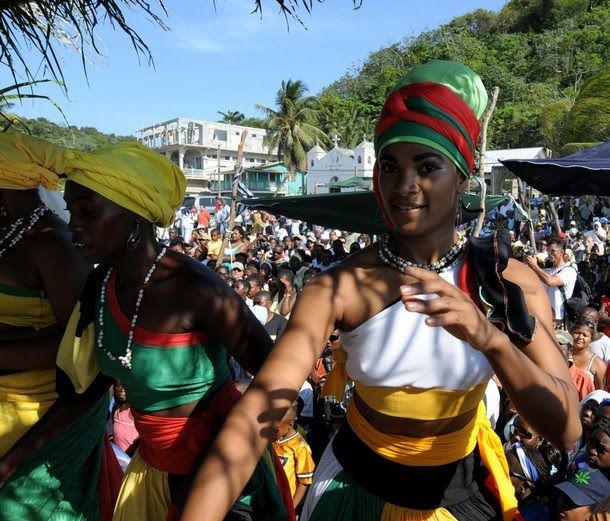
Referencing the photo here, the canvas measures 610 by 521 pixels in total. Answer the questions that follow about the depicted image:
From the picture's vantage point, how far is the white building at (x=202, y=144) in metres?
66.7

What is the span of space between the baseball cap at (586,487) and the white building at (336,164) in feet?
125

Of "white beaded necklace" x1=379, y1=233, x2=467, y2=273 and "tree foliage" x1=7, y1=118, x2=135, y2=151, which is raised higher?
"tree foliage" x1=7, y1=118, x2=135, y2=151

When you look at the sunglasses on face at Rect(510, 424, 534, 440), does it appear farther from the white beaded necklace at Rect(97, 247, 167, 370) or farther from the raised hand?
the raised hand

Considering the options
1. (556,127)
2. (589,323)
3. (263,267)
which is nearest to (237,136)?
(556,127)

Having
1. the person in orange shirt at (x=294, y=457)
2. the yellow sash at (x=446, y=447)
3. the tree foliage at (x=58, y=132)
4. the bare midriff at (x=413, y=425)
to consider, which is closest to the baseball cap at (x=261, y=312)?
the tree foliage at (x=58, y=132)

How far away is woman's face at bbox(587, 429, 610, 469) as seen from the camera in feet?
11.0

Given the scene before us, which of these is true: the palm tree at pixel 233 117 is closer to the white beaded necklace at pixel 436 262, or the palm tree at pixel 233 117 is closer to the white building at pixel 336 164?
the white building at pixel 336 164

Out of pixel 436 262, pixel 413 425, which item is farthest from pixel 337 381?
pixel 436 262

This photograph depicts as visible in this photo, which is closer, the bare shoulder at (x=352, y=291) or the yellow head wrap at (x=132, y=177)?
the bare shoulder at (x=352, y=291)

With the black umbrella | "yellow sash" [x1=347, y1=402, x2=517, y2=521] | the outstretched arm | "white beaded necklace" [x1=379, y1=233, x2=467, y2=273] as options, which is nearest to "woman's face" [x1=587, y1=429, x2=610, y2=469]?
the black umbrella

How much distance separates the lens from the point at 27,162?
7.89ft

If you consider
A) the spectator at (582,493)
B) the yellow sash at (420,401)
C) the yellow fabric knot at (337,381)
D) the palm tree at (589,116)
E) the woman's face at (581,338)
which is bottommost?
the spectator at (582,493)

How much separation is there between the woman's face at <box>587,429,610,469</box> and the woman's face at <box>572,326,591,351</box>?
7.64ft

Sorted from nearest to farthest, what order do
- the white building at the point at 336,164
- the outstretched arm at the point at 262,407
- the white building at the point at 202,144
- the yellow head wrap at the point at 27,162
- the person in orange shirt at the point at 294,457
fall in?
1. the outstretched arm at the point at 262,407
2. the yellow head wrap at the point at 27,162
3. the person in orange shirt at the point at 294,457
4. the white building at the point at 336,164
5. the white building at the point at 202,144
